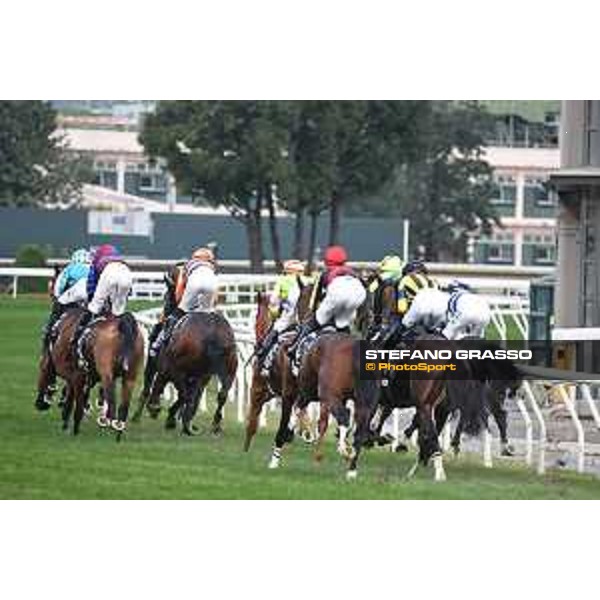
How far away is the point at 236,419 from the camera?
24328 mm

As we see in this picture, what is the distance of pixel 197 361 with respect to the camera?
24000mm

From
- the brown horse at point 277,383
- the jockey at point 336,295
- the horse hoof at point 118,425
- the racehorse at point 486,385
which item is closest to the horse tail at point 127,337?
the horse hoof at point 118,425

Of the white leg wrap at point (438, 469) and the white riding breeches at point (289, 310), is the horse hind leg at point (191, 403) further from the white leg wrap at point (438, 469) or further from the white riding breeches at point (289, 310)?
the white leg wrap at point (438, 469)

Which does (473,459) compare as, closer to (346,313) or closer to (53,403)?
(346,313)

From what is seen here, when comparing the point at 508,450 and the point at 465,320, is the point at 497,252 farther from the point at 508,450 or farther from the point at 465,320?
the point at 508,450

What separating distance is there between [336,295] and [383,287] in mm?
279

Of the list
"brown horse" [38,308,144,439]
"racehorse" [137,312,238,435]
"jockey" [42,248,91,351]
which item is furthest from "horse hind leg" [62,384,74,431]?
"racehorse" [137,312,238,435]

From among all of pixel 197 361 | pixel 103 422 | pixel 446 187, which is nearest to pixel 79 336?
pixel 103 422

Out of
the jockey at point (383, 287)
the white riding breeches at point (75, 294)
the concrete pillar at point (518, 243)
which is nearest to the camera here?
the jockey at point (383, 287)

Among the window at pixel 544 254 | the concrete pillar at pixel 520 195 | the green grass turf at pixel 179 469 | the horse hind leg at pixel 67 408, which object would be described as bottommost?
the green grass turf at pixel 179 469

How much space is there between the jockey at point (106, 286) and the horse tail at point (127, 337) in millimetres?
171

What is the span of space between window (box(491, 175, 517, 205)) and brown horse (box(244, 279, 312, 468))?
1242 mm

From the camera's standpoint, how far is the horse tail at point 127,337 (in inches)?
926

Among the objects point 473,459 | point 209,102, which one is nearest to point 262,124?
point 209,102
